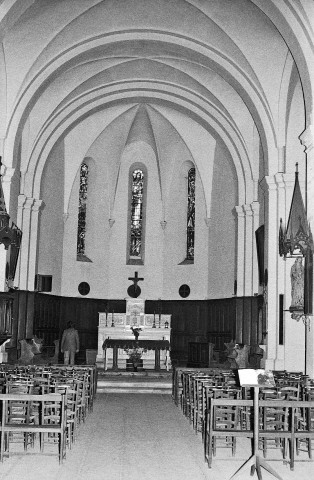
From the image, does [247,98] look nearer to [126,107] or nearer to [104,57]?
[104,57]

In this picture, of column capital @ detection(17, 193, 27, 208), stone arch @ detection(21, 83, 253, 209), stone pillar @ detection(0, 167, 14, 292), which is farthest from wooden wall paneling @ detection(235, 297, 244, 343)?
stone pillar @ detection(0, 167, 14, 292)

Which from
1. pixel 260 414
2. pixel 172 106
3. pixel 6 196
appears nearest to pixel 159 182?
pixel 172 106

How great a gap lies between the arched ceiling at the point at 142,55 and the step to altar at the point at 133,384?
674cm

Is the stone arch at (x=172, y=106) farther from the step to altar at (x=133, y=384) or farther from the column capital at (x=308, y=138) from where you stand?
the column capital at (x=308, y=138)

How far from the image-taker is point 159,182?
1172 inches

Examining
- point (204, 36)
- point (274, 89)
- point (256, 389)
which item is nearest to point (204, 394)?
point (256, 389)

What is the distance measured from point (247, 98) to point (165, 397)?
8859 mm

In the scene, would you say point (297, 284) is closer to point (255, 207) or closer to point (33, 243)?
point (255, 207)

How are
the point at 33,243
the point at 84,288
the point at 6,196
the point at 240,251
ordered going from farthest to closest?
the point at 84,288, the point at 240,251, the point at 33,243, the point at 6,196

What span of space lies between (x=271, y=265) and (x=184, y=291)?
10.8 metres

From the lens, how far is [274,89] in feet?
60.8

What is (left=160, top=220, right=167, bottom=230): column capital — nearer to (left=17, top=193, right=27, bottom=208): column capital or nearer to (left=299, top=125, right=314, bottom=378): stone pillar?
(left=17, top=193, right=27, bottom=208): column capital

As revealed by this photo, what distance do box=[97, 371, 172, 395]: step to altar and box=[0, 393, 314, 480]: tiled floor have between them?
5895mm

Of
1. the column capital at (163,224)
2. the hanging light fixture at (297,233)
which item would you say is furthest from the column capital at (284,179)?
the column capital at (163,224)
